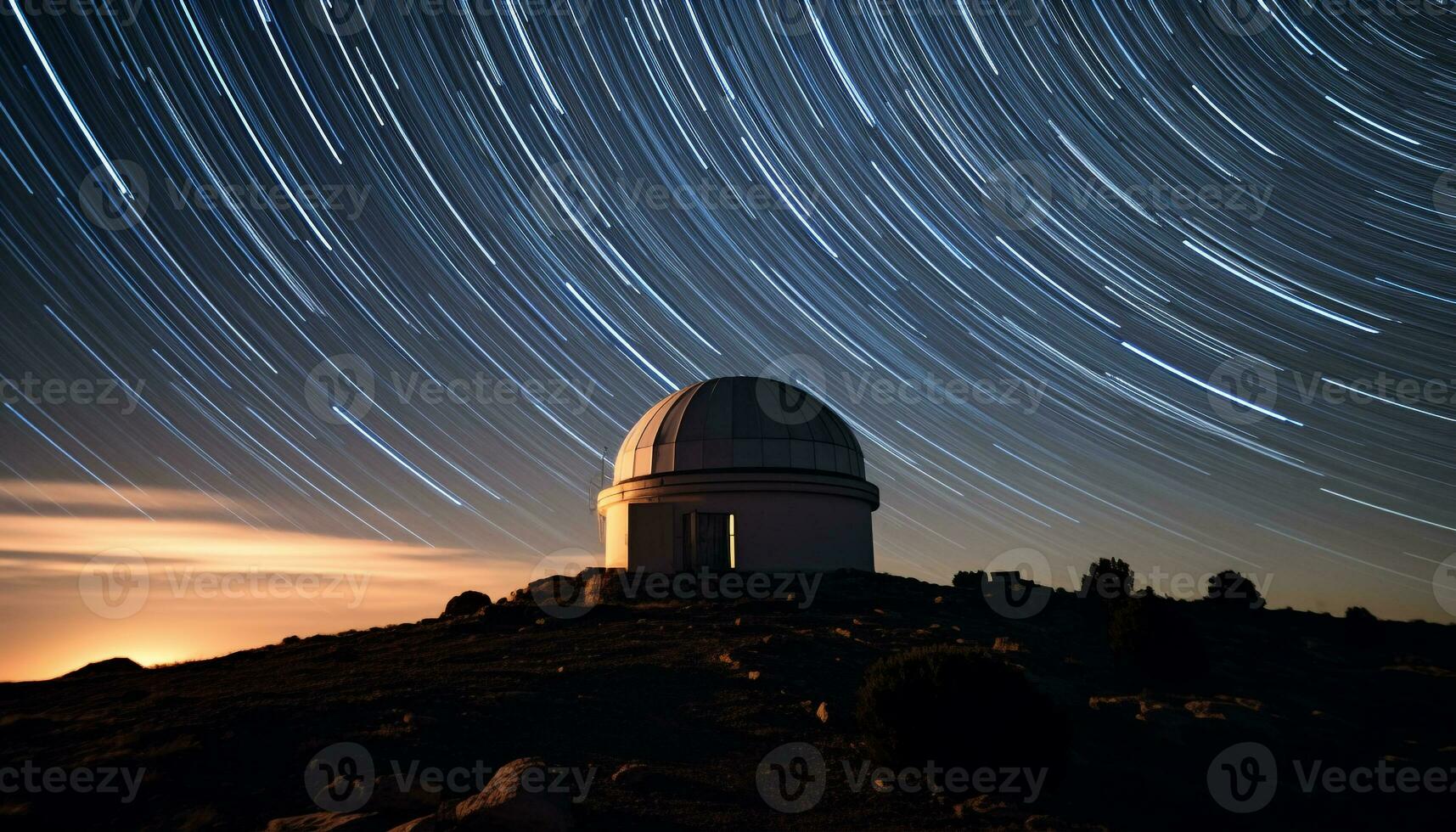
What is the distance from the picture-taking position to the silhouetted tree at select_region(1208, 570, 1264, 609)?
24.0 metres

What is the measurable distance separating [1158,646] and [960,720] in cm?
794

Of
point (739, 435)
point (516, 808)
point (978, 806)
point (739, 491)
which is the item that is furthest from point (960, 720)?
point (739, 435)

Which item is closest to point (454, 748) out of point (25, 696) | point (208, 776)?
point (208, 776)

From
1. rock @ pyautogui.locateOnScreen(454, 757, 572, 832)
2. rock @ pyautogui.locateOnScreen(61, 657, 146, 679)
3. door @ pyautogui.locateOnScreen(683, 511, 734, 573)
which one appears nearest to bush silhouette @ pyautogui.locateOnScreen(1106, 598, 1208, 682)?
door @ pyautogui.locateOnScreen(683, 511, 734, 573)

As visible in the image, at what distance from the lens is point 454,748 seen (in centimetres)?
909

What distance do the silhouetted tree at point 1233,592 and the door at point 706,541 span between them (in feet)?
45.9

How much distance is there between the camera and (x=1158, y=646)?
1502cm

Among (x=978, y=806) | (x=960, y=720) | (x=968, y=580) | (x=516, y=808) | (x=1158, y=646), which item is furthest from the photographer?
(x=968, y=580)

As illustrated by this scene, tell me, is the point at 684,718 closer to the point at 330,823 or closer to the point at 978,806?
the point at 978,806

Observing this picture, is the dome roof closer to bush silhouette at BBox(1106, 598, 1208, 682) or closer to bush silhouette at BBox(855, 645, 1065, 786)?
bush silhouette at BBox(1106, 598, 1208, 682)

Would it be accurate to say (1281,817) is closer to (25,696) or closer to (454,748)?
A: (454,748)

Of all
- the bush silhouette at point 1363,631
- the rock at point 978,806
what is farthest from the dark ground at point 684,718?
the bush silhouette at point 1363,631

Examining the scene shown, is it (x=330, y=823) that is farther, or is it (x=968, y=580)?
(x=968, y=580)

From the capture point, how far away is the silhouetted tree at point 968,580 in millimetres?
24587
